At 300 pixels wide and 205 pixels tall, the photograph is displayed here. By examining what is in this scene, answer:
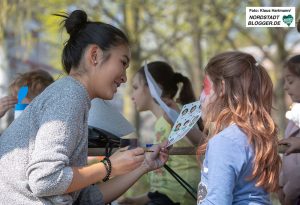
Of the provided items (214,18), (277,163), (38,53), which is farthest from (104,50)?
(38,53)

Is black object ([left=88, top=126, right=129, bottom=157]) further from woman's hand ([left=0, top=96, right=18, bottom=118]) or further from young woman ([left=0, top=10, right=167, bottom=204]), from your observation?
woman's hand ([left=0, top=96, right=18, bottom=118])

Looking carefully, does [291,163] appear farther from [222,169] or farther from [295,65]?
[222,169]

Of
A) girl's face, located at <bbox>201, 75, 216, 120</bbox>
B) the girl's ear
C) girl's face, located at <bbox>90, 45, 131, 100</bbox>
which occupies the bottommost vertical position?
girl's face, located at <bbox>201, 75, 216, 120</bbox>

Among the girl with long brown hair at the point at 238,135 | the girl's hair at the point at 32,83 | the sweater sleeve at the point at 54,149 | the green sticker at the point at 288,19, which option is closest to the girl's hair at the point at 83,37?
the sweater sleeve at the point at 54,149

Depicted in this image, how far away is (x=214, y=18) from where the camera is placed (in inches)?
326

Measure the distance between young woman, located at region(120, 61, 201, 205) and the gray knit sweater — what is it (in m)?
1.51

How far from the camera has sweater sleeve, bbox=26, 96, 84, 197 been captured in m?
2.10

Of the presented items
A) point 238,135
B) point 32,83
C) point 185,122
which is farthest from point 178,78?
point 238,135

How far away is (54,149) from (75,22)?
605mm

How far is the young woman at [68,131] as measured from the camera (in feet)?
6.95

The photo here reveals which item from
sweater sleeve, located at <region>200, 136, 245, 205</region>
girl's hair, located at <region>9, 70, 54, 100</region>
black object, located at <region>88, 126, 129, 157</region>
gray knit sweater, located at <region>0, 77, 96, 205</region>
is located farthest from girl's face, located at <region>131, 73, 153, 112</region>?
sweater sleeve, located at <region>200, 136, 245, 205</region>

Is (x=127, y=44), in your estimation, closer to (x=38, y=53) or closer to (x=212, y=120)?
(x=212, y=120)

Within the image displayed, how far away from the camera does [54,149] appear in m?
2.10

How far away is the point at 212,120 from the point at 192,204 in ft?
4.93
